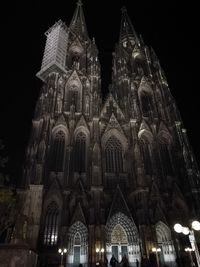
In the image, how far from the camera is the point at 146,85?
33.4 m

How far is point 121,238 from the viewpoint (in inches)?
836

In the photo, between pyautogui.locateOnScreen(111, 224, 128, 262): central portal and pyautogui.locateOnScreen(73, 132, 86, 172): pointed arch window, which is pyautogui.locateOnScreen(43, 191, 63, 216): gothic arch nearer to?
pyautogui.locateOnScreen(73, 132, 86, 172): pointed arch window

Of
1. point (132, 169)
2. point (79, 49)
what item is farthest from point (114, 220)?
point (79, 49)

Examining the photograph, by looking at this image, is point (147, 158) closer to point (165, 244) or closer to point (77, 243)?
point (165, 244)

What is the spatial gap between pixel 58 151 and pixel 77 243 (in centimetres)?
936

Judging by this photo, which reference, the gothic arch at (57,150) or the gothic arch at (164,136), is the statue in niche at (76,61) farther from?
the gothic arch at (164,136)

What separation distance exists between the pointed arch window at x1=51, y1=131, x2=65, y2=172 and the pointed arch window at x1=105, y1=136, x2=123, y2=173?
502cm

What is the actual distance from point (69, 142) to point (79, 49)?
18722 mm

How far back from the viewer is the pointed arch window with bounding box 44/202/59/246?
19.1 m

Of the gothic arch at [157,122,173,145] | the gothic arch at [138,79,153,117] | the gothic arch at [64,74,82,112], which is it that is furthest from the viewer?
the gothic arch at [138,79,153,117]

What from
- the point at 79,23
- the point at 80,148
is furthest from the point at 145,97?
the point at 79,23

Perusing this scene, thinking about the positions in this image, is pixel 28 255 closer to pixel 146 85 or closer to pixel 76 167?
pixel 76 167

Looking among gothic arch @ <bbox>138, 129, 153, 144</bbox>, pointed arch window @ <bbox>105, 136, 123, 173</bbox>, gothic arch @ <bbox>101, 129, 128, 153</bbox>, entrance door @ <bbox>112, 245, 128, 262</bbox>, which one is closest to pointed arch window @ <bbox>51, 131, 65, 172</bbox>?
gothic arch @ <bbox>101, 129, 128, 153</bbox>

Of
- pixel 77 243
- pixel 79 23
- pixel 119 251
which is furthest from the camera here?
pixel 79 23
